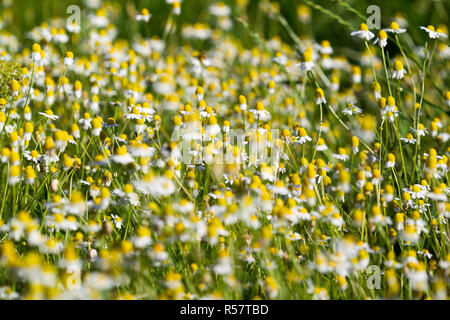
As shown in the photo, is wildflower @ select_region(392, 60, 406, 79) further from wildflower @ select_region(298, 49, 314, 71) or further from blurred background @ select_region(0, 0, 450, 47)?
blurred background @ select_region(0, 0, 450, 47)

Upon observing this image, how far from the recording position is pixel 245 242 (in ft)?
6.75

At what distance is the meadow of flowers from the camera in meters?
1.77

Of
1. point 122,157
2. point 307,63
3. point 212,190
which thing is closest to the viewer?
point 122,157

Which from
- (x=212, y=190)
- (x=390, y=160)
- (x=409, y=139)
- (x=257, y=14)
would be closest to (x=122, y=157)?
(x=212, y=190)

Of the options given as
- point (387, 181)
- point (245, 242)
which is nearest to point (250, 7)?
point (387, 181)

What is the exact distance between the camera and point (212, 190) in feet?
7.95

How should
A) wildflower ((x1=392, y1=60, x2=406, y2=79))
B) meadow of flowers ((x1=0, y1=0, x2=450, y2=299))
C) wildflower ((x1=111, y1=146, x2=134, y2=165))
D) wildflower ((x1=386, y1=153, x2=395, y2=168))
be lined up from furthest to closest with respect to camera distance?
1. wildflower ((x1=392, y1=60, x2=406, y2=79))
2. wildflower ((x1=386, y1=153, x2=395, y2=168))
3. wildflower ((x1=111, y1=146, x2=134, y2=165))
4. meadow of flowers ((x1=0, y1=0, x2=450, y2=299))

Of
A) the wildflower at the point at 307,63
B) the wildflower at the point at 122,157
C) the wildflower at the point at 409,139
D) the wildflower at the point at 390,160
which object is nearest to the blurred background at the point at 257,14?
the wildflower at the point at 307,63

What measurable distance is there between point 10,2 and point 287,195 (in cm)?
394

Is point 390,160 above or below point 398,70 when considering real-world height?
below

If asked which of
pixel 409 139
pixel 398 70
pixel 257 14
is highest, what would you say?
pixel 257 14

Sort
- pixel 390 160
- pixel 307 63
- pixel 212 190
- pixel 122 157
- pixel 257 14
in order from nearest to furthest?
pixel 122 157 < pixel 390 160 < pixel 212 190 < pixel 307 63 < pixel 257 14

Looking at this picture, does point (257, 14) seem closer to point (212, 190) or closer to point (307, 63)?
point (307, 63)

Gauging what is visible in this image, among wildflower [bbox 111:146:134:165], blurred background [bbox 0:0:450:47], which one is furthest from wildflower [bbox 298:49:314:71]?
blurred background [bbox 0:0:450:47]
